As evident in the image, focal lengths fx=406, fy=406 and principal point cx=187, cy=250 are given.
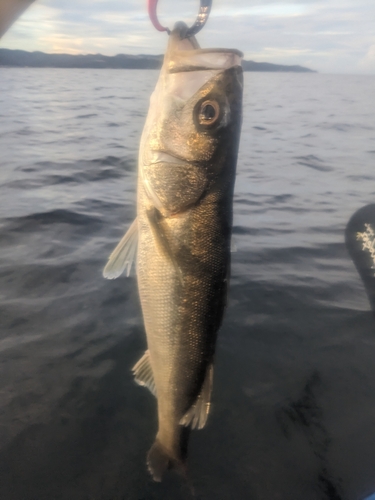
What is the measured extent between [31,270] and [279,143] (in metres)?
17.3

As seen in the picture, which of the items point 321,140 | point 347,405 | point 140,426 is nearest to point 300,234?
point 347,405

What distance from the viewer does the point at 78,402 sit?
4.60 m

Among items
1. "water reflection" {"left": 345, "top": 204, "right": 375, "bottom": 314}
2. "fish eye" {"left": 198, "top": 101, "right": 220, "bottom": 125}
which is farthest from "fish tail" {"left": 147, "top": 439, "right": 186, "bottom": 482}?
"water reflection" {"left": 345, "top": 204, "right": 375, "bottom": 314}

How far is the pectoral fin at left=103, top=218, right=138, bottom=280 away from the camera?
8.52 ft

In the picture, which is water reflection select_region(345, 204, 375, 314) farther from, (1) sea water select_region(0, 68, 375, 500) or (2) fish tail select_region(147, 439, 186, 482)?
(2) fish tail select_region(147, 439, 186, 482)

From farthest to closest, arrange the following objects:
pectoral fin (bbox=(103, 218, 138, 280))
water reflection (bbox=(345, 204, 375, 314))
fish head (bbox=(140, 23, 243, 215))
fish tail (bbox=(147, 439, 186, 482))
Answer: water reflection (bbox=(345, 204, 375, 314)) → fish tail (bbox=(147, 439, 186, 482)) → pectoral fin (bbox=(103, 218, 138, 280)) → fish head (bbox=(140, 23, 243, 215))

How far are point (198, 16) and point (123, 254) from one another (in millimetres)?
1419

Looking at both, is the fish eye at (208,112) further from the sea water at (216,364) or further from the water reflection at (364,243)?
the water reflection at (364,243)

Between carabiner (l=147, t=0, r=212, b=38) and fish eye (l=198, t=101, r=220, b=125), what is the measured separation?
1.20 feet

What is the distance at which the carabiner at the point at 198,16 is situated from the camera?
6.76ft

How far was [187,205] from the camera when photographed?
236 centimetres

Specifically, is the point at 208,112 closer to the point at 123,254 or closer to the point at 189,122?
the point at 189,122

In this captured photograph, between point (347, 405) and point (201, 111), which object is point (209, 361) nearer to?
point (201, 111)

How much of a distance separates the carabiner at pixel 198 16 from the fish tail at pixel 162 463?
2739 mm
